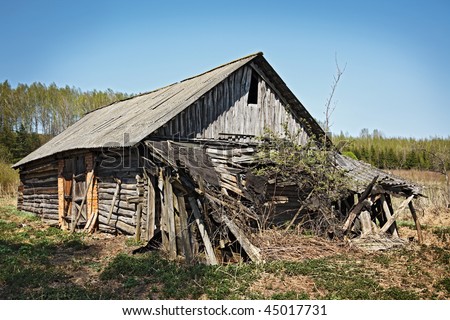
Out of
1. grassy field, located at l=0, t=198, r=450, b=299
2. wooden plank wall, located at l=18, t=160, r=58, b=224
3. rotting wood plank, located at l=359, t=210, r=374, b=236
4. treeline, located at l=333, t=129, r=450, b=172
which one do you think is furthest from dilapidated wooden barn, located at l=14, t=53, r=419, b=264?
treeline, located at l=333, t=129, r=450, b=172

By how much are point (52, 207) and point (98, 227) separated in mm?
4734

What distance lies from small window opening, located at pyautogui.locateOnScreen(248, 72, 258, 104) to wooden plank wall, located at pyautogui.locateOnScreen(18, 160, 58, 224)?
353 inches

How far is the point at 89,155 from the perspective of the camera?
14523 millimetres

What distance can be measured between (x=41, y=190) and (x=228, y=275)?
1426 cm

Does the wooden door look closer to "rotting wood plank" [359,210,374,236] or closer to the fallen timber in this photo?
the fallen timber

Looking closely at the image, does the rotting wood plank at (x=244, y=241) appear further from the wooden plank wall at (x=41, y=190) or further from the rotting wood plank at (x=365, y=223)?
the wooden plank wall at (x=41, y=190)

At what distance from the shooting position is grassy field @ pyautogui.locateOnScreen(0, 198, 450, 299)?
7.54m

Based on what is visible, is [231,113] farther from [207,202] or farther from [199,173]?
[207,202]

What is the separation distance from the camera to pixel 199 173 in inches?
405

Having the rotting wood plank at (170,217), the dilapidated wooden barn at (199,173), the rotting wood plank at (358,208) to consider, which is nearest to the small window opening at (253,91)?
the dilapidated wooden barn at (199,173)

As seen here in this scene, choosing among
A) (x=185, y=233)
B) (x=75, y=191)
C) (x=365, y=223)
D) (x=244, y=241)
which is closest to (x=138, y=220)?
(x=185, y=233)

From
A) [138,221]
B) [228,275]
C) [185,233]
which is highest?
→ [185,233]

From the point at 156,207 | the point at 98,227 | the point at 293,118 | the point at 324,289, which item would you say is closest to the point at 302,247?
the point at 324,289
